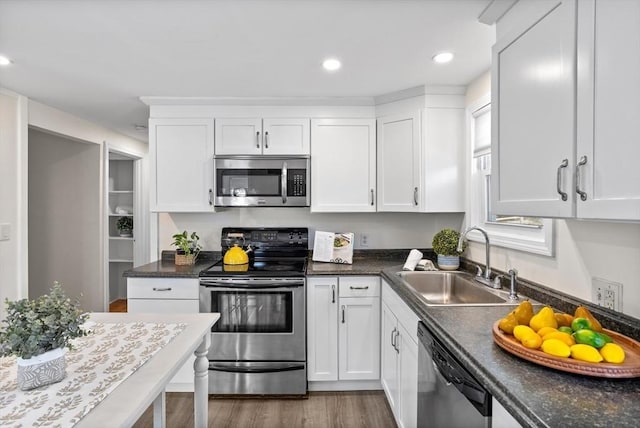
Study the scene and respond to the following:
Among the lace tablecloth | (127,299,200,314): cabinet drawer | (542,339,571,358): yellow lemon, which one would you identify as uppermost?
(542,339,571,358): yellow lemon

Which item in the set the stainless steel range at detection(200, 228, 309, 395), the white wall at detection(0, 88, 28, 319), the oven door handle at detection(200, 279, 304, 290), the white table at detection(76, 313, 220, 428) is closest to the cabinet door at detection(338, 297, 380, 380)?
the stainless steel range at detection(200, 228, 309, 395)

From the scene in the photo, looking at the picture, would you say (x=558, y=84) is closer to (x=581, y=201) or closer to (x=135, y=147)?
(x=581, y=201)

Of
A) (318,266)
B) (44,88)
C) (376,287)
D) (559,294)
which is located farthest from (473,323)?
(44,88)

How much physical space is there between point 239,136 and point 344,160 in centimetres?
87

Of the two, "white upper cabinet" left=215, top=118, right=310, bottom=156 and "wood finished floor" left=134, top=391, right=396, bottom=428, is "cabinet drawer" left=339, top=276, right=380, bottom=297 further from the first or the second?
"white upper cabinet" left=215, top=118, right=310, bottom=156

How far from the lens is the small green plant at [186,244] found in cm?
298

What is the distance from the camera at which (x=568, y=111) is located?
3.56 ft

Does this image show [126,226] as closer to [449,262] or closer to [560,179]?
[449,262]

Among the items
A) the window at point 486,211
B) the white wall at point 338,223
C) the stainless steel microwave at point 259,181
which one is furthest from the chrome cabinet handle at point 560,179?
the white wall at point 338,223

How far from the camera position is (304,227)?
3207mm

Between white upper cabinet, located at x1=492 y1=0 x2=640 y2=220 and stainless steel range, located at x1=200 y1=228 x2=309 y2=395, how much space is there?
1599 millimetres

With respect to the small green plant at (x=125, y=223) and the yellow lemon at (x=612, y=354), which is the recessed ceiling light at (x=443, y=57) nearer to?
the yellow lemon at (x=612, y=354)

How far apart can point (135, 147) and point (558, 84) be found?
4.75m

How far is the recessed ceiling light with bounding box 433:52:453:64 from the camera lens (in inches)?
82.4
